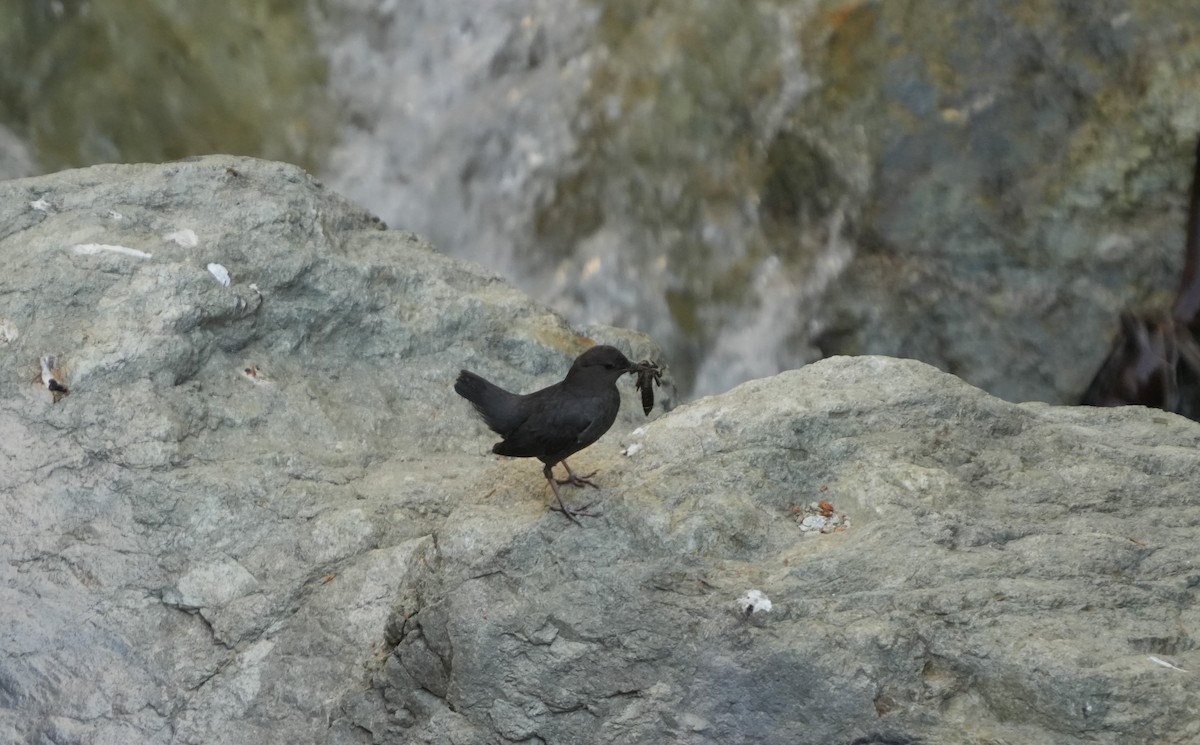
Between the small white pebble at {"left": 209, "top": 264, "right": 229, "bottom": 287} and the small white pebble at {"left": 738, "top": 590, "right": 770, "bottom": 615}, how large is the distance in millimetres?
2211

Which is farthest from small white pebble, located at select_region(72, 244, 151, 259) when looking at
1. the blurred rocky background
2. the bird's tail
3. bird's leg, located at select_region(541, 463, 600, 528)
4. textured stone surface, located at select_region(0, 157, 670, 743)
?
the blurred rocky background

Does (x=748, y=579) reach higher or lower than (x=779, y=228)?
higher

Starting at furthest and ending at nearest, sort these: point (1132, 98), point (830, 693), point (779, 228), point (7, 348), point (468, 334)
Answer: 1. point (779, 228)
2. point (1132, 98)
3. point (468, 334)
4. point (7, 348)
5. point (830, 693)

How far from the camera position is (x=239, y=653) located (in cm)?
335

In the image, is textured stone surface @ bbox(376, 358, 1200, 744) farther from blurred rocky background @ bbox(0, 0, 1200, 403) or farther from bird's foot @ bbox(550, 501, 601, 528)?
blurred rocky background @ bbox(0, 0, 1200, 403)

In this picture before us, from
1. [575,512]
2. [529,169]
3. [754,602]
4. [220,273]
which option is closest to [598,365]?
[575,512]

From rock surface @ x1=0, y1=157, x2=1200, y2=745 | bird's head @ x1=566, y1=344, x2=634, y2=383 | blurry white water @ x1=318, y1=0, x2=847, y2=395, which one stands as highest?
bird's head @ x1=566, y1=344, x2=634, y2=383

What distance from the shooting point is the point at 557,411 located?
367 centimetres

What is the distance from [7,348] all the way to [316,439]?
3.35ft

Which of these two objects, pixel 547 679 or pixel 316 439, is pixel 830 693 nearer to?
pixel 547 679

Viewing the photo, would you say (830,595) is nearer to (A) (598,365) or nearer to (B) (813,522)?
(B) (813,522)

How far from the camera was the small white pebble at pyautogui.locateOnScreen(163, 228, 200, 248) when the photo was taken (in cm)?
441

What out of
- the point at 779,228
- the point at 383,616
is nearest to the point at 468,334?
the point at 383,616

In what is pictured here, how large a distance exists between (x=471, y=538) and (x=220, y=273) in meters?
1.57
